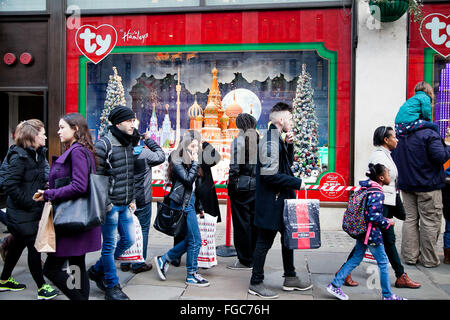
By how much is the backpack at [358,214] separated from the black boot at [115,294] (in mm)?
2315

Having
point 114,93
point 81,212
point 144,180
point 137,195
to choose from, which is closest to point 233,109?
point 114,93

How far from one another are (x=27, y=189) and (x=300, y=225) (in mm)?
2742

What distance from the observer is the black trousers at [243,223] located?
587cm

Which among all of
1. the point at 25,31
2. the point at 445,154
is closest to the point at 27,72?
the point at 25,31

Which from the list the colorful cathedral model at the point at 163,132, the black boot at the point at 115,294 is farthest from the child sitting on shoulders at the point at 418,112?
the colorful cathedral model at the point at 163,132

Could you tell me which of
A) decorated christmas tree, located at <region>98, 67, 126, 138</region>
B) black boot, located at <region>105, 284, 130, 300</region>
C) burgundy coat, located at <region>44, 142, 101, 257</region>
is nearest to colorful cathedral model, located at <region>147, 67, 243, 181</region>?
decorated christmas tree, located at <region>98, 67, 126, 138</region>

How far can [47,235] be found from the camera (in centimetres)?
377

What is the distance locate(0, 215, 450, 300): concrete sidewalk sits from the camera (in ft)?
15.6

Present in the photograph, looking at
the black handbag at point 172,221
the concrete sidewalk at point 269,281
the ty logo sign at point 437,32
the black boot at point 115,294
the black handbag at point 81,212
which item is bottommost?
the concrete sidewalk at point 269,281

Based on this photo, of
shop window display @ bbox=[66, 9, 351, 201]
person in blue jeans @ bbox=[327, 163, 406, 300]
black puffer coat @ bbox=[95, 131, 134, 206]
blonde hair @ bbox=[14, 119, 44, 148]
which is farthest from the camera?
shop window display @ bbox=[66, 9, 351, 201]

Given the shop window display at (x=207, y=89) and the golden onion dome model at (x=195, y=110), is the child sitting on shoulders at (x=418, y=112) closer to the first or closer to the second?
the shop window display at (x=207, y=89)

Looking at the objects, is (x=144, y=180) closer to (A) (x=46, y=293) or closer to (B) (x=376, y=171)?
(A) (x=46, y=293)

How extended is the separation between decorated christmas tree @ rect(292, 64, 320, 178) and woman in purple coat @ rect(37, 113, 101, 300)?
5.09m
